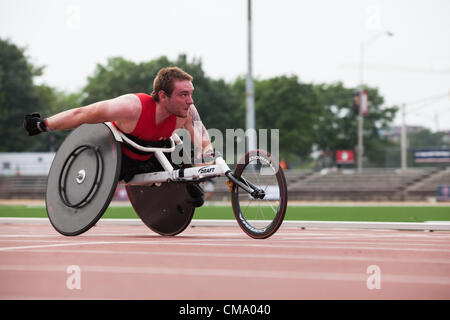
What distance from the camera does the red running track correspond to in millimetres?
3787

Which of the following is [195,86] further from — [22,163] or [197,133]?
[197,133]

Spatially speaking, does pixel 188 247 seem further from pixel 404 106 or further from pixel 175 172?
pixel 404 106

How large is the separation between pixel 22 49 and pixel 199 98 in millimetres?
18071

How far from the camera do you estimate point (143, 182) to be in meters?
7.39

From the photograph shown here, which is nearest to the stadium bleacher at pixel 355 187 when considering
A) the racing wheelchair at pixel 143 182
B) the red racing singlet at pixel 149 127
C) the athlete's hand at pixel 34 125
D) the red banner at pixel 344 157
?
the red banner at pixel 344 157

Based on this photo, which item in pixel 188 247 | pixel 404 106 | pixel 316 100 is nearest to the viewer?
pixel 188 247

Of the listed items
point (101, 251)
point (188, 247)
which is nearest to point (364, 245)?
point (188, 247)

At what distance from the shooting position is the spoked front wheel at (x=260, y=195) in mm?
Answer: 6547

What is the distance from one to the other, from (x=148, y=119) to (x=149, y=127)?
99 millimetres

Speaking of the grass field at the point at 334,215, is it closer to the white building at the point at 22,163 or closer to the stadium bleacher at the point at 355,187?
the stadium bleacher at the point at 355,187
